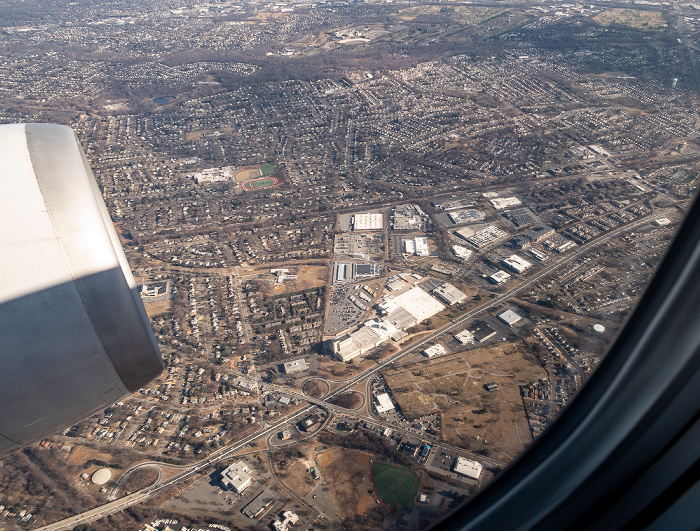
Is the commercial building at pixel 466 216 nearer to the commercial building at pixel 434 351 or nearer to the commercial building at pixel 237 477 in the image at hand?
the commercial building at pixel 434 351

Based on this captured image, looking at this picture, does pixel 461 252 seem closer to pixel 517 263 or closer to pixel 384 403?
pixel 517 263

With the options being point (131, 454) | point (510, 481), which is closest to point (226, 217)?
point (131, 454)

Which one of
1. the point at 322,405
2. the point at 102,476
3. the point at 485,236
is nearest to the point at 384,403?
the point at 322,405

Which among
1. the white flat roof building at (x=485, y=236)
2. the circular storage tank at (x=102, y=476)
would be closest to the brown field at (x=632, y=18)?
the white flat roof building at (x=485, y=236)

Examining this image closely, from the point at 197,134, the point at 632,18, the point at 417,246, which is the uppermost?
the point at 632,18

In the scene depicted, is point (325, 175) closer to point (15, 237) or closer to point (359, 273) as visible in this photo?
point (359, 273)

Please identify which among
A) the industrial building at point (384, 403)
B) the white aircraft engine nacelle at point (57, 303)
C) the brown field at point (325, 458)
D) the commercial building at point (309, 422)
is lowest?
the commercial building at point (309, 422)
